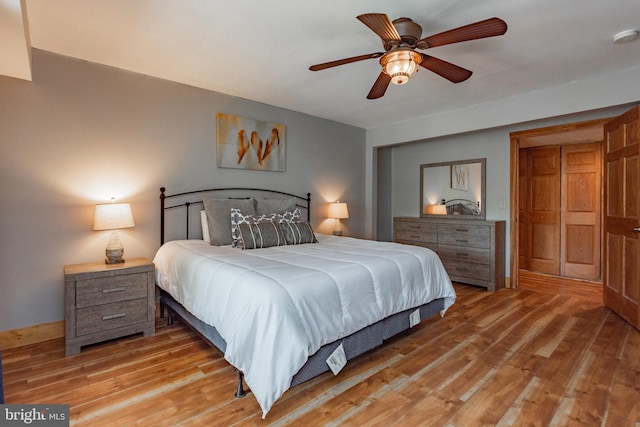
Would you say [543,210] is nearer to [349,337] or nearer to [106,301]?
[349,337]

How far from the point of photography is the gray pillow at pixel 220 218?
3117 mm

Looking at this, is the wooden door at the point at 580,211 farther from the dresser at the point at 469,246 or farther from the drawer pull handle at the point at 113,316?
the drawer pull handle at the point at 113,316

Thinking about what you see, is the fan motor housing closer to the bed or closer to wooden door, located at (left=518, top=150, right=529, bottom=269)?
the bed

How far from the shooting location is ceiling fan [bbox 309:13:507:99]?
6.00 ft

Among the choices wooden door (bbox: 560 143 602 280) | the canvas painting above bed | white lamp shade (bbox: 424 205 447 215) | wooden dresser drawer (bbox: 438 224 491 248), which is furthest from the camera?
white lamp shade (bbox: 424 205 447 215)

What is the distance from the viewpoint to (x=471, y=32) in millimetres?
1887

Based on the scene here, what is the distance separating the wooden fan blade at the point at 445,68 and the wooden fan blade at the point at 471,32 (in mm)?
178

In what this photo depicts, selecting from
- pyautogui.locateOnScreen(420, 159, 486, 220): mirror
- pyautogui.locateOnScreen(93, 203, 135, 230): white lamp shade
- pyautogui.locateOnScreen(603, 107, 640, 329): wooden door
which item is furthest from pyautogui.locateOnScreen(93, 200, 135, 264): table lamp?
pyautogui.locateOnScreen(603, 107, 640, 329): wooden door

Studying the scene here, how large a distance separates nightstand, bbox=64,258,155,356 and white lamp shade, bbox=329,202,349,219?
2513 millimetres

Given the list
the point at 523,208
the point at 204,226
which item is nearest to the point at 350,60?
the point at 204,226

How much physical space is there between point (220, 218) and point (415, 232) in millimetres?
3065

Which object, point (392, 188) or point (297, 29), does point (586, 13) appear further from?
point (392, 188)

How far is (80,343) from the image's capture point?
8.00 ft

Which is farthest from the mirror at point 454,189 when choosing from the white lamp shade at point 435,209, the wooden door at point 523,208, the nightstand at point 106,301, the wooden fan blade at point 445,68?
the nightstand at point 106,301
